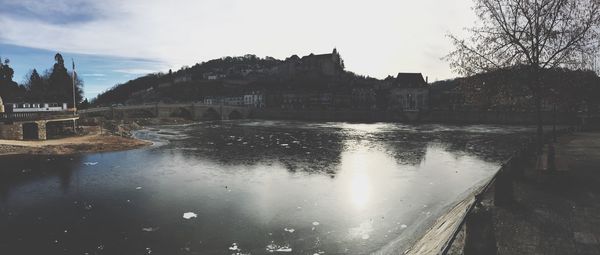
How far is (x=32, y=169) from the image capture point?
2811 centimetres

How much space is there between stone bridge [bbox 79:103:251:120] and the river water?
56692 millimetres

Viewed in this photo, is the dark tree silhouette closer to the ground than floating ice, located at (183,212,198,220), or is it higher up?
higher up

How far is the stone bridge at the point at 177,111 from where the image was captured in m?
87.2

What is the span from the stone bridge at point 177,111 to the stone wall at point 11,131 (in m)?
37.4

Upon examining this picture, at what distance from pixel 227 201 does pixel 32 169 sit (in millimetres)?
18241

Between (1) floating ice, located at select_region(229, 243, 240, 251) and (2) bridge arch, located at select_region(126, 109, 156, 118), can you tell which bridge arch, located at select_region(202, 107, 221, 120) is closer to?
(2) bridge arch, located at select_region(126, 109, 156, 118)

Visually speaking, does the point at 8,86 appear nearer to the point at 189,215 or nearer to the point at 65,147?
the point at 65,147

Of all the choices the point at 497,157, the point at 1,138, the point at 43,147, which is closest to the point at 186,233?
the point at 497,157

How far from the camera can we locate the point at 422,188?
21.8 meters

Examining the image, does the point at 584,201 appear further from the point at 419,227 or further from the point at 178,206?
the point at 178,206

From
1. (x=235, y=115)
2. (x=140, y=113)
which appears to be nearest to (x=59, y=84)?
(x=140, y=113)

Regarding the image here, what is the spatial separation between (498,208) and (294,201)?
10168mm

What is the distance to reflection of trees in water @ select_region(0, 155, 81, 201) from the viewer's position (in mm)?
23312

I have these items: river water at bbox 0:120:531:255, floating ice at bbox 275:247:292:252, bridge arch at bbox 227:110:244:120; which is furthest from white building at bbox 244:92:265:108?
floating ice at bbox 275:247:292:252
